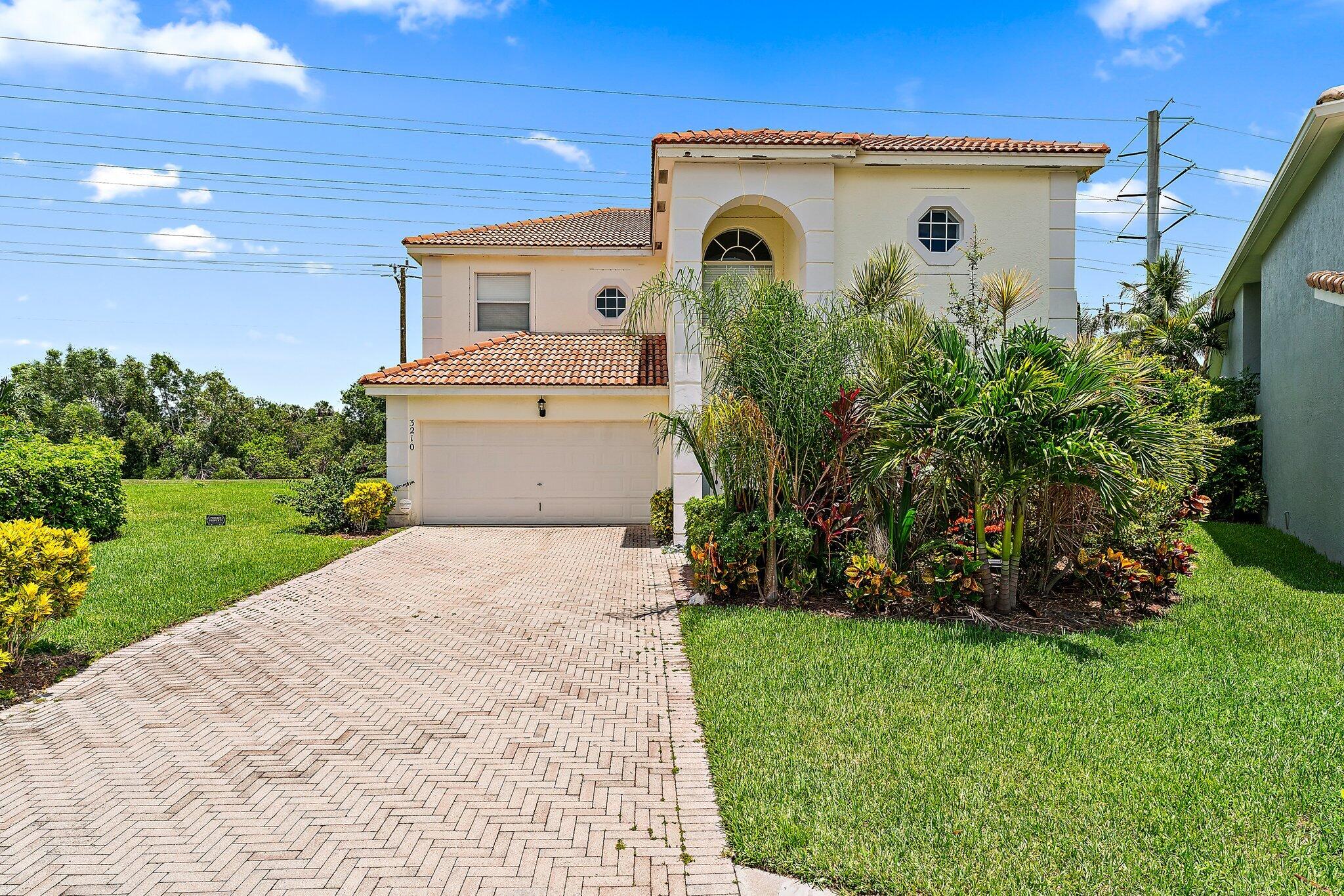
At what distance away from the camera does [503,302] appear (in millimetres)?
20375

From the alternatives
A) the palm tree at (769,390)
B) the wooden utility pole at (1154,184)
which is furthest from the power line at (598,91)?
the palm tree at (769,390)

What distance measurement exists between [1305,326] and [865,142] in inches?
320

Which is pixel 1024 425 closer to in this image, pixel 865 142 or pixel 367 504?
pixel 865 142

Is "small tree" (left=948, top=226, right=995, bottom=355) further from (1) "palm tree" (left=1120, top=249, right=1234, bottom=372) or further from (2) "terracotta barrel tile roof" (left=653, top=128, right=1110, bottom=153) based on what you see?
(1) "palm tree" (left=1120, top=249, right=1234, bottom=372)

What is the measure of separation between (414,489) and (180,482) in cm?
1724

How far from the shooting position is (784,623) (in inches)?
330

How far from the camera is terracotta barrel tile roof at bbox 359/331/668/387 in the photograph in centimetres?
1689

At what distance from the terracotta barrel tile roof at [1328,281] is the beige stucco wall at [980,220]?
443 cm

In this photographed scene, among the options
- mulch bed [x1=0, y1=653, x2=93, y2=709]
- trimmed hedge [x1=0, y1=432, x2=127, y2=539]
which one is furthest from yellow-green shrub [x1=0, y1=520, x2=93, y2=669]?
trimmed hedge [x1=0, y1=432, x2=127, y2=539]

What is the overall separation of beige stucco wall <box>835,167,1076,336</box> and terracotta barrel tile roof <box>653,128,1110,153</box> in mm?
415

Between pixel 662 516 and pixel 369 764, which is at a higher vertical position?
pixel 662 516

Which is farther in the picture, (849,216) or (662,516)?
(662,516)

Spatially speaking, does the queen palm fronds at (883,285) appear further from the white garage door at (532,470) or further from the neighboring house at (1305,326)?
the white garage door at (532,470)

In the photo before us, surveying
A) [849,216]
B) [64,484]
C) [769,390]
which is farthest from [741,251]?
[64,484]
